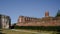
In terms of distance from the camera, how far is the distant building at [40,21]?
474 inches

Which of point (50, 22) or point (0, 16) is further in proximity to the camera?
point (0, 16)

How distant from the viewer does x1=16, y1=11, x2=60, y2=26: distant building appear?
39.5 feet

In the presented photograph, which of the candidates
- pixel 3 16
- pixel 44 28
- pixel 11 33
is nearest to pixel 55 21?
pixel 44 28

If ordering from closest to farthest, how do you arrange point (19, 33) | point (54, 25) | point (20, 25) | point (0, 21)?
point (19, 33) < point (54, 25) < point (20, 25) < point (0, 21)

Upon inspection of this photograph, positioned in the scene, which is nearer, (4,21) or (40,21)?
(40,21)

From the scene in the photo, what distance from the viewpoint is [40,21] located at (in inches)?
524

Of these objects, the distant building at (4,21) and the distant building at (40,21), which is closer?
the distant building at (40,21)

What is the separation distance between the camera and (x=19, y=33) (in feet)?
34.0

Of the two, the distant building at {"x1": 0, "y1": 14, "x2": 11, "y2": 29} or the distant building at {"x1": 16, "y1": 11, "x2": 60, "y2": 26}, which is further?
the distant building at {"x1": 0, "y1": 14, "x2": 11, "y2": 29}

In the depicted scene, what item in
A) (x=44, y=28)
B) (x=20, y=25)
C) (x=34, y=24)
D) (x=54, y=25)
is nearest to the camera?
(x=54, y=25)

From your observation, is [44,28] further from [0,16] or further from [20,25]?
[0,16]

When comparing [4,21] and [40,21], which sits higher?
[40,21]

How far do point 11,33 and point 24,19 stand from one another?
597 cm

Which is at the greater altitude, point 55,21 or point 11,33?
point 55,21
